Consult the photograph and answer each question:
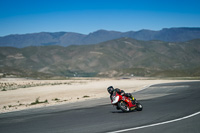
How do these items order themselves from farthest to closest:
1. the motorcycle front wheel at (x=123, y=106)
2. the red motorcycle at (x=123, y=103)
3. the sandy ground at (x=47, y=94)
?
1. the sandy ground at (x=47, y=94)
2. the motorcycle front wheel at (x=123, y=106)
3. the red motorcycle at (x=123, y=103)

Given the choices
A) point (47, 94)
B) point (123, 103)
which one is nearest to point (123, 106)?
point (123, 103)

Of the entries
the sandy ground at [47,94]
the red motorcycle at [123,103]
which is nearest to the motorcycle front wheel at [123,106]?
the red motorcycle at [123,103]

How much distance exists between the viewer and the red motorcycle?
44.6 ft

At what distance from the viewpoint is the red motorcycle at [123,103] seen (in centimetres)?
1359

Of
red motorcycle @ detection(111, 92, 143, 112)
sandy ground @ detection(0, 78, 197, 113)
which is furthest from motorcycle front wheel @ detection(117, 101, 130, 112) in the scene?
sandy ground @ detection(0, 78, 197, 113)

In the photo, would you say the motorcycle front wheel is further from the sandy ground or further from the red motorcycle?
the sandy ground

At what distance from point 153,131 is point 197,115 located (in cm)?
395

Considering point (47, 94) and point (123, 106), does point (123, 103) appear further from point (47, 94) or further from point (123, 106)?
point (47, 94)

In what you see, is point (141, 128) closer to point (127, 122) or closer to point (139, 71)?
point (127, 122)

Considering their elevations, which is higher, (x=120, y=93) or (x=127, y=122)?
(x=120, y=93)

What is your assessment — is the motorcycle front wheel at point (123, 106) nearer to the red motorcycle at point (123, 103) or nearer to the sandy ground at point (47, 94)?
the red motorcycle at point (123, 103)

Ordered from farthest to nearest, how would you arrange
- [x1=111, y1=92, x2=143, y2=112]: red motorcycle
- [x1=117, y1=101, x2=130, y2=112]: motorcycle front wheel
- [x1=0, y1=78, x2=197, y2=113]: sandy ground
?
1. [x1=0, y1=78, x2=197, y2=113]: sandy ground
2. [x1=117, y1=101, x2=130, y2=112]: motorcycle front wheel
3. [x1=111, y1=92, x2=143, y2=112]: red motorcycle

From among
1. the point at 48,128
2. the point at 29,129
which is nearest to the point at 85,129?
the point at 48,128

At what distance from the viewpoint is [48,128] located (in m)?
10.4
